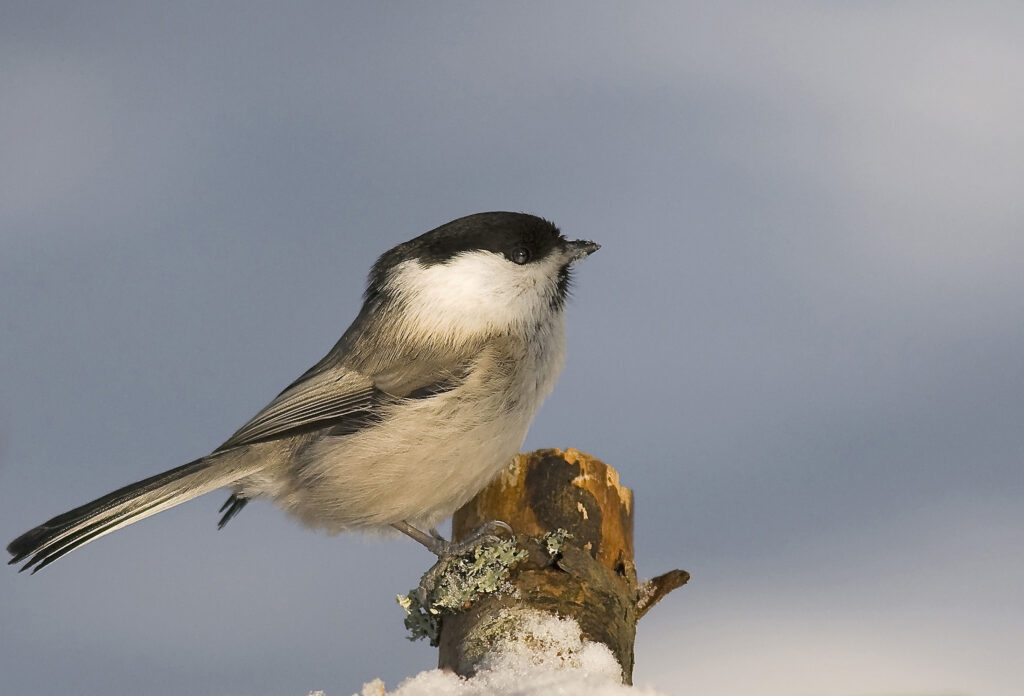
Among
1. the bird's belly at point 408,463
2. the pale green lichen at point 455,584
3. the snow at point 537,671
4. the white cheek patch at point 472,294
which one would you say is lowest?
the snow at point 537,671

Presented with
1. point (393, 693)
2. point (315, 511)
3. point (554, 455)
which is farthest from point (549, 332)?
point (393, 693)

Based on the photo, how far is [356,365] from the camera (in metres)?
5.79

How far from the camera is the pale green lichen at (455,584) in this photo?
4582 mm

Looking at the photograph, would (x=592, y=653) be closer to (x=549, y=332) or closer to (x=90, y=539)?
(x=549, y=332)

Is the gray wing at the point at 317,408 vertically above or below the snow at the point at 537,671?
above

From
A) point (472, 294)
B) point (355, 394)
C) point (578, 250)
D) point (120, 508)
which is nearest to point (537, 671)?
point (355, 394)

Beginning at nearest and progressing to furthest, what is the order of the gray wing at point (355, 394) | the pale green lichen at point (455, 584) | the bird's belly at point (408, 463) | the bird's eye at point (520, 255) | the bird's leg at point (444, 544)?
the pale green lichen at point (455, 584), the bird's leg at point (444, 544), the bird's belly at point (408, 463), the gray wing at point (355, 394), the bird's eye at point (520, 255)

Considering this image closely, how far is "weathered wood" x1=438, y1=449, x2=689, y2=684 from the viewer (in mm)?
4398

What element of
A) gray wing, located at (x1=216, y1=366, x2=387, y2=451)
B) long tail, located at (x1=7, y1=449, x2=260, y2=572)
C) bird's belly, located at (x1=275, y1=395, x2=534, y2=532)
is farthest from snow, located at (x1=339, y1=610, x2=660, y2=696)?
long tail, located at (x1=7, y1=449, x2=260, y2=572)

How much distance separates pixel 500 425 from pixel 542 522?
631 mm

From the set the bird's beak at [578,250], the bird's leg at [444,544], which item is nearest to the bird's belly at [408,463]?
the bird's leg at [444,544]

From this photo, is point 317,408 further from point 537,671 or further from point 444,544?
point 537,671

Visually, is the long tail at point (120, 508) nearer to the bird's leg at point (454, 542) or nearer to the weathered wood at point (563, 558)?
the bird's leg at point (454, 542)

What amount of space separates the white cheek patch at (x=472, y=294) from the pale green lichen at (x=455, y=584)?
4.85 feet
